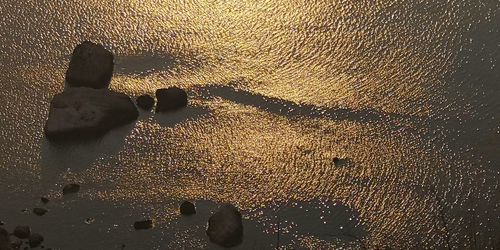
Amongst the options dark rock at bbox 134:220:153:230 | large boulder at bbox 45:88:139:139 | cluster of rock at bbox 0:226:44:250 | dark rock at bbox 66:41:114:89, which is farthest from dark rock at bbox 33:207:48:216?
dark rock at bbox 66:41:114:89

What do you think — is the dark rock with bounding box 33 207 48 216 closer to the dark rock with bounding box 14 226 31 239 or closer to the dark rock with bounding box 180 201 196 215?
the dark rock with bounding box 14 226 31 239

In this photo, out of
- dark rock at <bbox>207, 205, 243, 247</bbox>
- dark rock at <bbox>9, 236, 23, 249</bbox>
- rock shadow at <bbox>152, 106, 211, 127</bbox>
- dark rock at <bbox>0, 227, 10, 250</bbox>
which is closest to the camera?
dark rock at <bbox>0, 227, 10, 250</bbox>

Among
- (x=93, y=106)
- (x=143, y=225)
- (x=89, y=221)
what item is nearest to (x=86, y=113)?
(x=93, y=106)

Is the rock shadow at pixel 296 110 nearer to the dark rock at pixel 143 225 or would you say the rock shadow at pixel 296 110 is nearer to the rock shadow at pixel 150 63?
the rock shadow at pixel 150 63

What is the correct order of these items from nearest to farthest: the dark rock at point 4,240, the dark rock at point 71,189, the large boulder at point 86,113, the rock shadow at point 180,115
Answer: the dark rock at point 4,240 < the dark rock at point 71,189 < the large boulder at point 86,113 < the rock shadow at point 180,115

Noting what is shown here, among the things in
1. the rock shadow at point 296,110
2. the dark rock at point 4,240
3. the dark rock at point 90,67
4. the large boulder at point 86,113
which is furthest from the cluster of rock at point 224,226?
the dark rock at point 90,67

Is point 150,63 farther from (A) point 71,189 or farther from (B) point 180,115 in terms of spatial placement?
(A) point 71,189
